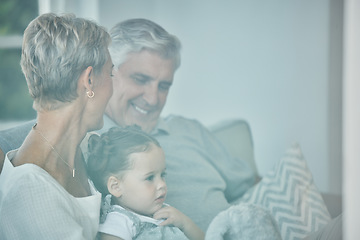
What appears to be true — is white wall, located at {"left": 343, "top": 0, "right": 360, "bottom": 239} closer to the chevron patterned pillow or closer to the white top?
the chevron patterned pillow

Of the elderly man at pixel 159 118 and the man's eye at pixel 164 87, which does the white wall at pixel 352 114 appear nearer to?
the elderly man at pixel 159 118

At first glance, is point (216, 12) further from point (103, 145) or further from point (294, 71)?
point (103, 145)

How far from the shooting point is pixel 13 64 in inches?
57.5

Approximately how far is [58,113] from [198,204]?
58 cm

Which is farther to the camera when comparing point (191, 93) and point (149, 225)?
point (191, 93)

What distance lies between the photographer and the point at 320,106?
1.43 meters

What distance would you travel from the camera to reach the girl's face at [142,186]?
1.36 metres

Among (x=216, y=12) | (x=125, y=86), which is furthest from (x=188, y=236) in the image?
(x=216, y=12)

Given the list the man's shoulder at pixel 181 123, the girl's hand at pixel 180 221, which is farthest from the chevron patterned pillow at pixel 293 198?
the man's shoulder at pixel 181 123

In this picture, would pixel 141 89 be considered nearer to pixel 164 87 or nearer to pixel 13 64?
pixel 164 87

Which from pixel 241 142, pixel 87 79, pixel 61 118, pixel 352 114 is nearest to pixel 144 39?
pixel 87 79

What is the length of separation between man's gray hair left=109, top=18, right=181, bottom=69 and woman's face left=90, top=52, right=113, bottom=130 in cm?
8

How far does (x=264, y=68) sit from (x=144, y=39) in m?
0.45

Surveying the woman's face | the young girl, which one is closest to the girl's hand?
the young girl
